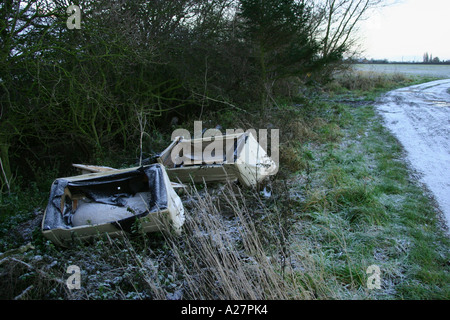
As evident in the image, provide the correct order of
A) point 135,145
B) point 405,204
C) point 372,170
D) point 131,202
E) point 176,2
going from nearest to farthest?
point 131,202 → point 405,204 → point 372,170 → point 176,2 → point 135,145

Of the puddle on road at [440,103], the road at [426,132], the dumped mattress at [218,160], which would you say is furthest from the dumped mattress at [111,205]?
the puddle on road at [440,103]

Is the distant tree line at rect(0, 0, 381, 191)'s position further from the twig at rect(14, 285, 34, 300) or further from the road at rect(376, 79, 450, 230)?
the twig at rect(14, 285, 34, 300)

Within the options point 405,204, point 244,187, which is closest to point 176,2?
point 244,187

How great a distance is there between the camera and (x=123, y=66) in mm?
7973

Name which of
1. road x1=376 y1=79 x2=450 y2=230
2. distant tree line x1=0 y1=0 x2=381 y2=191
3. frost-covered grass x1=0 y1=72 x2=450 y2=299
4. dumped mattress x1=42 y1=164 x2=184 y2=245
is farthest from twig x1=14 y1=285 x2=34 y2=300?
road x1=376 y1=79 x2=450 y2=230

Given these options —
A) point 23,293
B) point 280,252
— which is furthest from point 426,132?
point 23,293

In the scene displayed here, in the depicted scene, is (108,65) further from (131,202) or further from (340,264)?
(340,264)

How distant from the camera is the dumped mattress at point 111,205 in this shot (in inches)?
155

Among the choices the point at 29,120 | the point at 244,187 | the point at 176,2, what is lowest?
the point at 244,187

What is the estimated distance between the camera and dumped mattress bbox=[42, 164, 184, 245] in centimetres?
395

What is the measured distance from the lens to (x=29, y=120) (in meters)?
7.59

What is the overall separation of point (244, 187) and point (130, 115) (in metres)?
5.26

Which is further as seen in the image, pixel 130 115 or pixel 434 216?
pixel 130 115

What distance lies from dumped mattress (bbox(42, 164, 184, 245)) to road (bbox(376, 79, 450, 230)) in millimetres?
A: 4049
